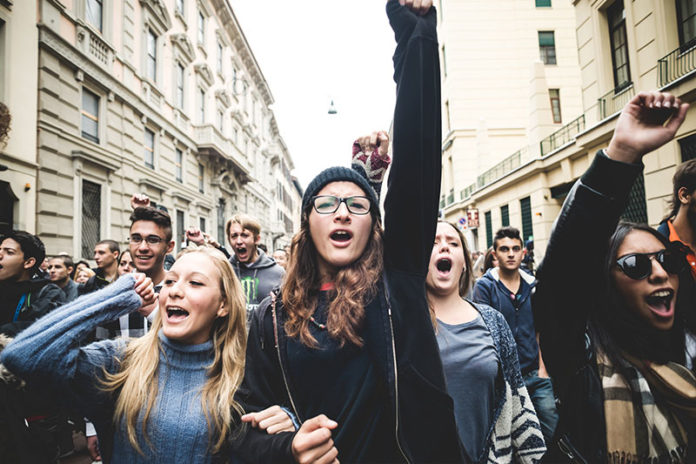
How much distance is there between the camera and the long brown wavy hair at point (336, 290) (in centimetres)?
142

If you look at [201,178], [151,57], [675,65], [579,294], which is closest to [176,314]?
[579,294]

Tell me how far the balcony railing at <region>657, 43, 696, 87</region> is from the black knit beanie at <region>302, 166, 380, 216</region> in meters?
9.14

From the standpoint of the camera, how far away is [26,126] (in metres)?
8.49

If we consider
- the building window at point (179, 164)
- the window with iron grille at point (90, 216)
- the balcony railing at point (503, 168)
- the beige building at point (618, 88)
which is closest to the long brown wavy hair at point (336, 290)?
the beige building at point (618, 88)

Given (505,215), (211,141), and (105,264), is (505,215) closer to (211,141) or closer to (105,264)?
(211,141)

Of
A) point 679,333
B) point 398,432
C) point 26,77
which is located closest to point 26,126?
point 26,77

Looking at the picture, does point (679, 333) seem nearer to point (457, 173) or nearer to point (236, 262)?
point (236, 262)

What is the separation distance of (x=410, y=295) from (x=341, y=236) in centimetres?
38

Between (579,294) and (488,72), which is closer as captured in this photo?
(579,294)

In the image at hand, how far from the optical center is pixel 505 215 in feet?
62.3

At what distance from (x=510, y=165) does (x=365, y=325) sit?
1915 centimetres

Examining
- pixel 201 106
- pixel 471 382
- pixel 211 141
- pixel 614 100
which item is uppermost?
pixel 201 106

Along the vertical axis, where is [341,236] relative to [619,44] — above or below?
below

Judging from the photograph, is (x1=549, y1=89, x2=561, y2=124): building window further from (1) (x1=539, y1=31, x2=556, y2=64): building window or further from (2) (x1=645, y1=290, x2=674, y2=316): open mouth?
(2) (x1=645, y1=290, x2=674, y2=316): open mouth
